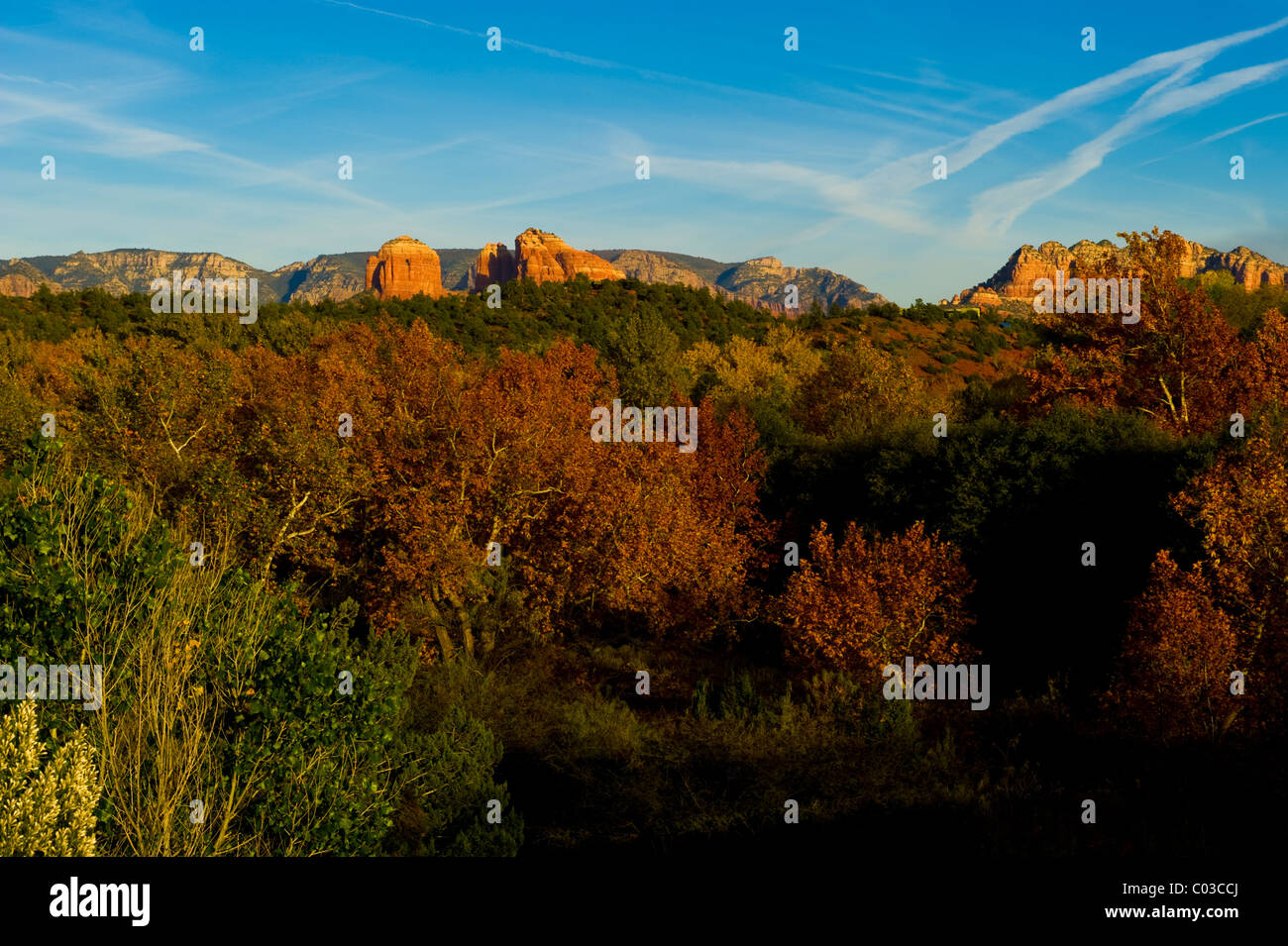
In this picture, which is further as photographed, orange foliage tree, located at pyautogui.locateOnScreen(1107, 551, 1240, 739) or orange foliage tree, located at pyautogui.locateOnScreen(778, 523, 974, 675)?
orange foliage tree, located at pyautogui.locateOnScreen(778, 523, 974, 675)

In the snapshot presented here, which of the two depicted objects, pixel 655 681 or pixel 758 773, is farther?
pixel 655 681

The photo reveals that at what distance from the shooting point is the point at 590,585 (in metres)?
31.5

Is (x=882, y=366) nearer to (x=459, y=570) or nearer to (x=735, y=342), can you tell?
(x=735, y=342)

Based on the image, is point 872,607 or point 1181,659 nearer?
point 1181,659

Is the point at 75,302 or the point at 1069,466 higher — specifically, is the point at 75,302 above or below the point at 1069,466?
above

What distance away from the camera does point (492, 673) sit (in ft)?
103

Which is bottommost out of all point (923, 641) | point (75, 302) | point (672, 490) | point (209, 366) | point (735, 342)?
point (923, 641)

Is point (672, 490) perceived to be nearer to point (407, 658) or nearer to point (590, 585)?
point (590, 585)

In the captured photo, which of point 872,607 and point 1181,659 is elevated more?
point 872,607

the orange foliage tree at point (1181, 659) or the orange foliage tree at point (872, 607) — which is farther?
the orange foliage tree at point (872, 607)

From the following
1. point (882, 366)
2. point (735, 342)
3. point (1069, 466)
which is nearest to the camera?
point (1069, 466)

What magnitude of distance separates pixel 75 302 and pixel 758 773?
341 feet

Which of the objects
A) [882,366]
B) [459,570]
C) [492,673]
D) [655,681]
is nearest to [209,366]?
[459,570]

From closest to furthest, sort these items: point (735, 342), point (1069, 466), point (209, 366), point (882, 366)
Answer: point (209, 366) → point (1069, 466) → point (882, 366) → point (735, 342)
